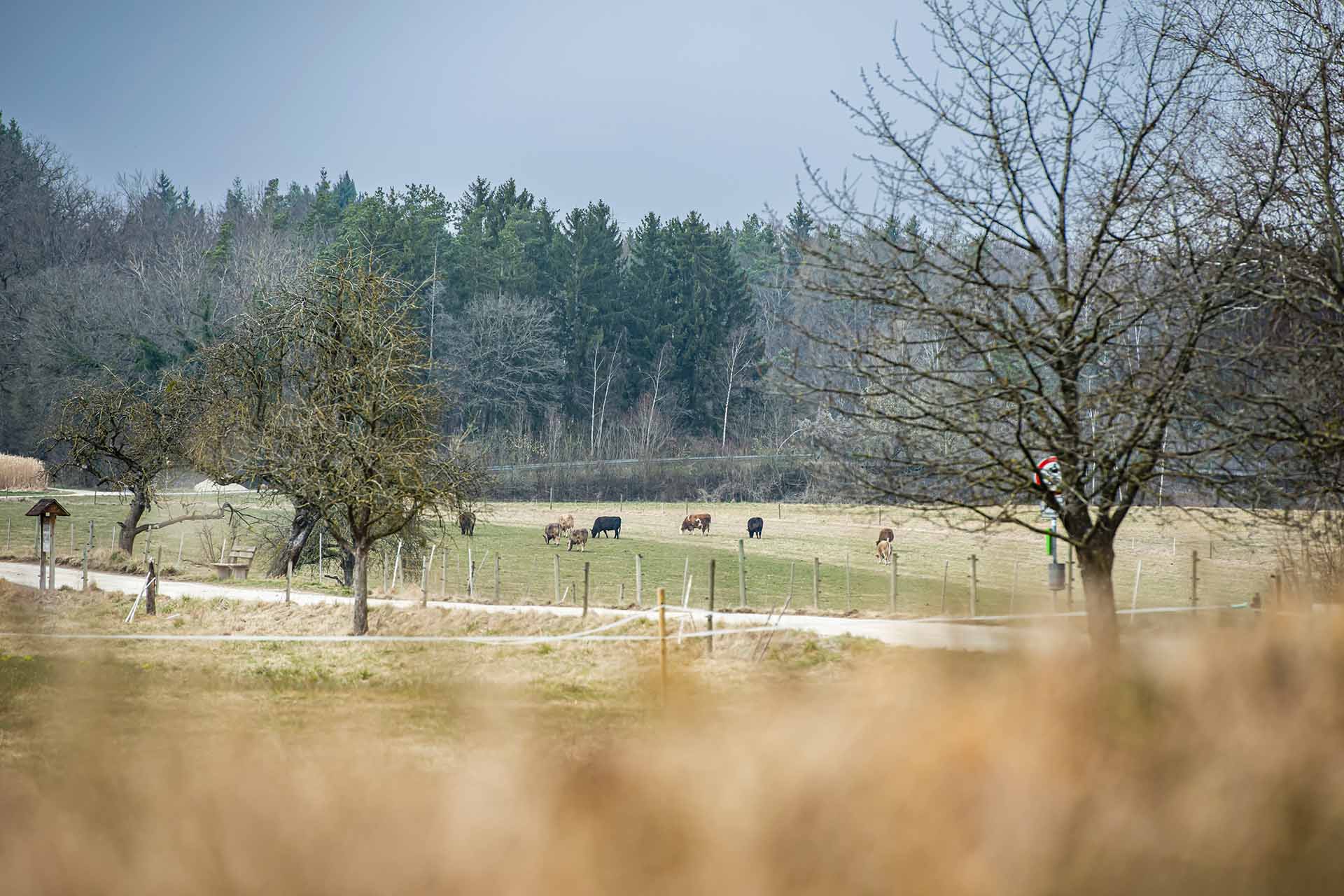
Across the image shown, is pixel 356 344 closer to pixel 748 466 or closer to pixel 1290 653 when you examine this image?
pixel 1290 653

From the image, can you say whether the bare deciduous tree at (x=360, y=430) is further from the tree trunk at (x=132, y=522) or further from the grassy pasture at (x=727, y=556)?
the tree trunk at (x=132, y=522)

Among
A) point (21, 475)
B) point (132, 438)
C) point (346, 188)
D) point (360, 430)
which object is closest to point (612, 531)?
point (132, 438)

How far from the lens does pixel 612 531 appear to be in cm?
4653

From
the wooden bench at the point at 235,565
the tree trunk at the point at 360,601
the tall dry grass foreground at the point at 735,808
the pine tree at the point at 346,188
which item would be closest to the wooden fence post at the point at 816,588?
the tree trunk at the point at 360,601

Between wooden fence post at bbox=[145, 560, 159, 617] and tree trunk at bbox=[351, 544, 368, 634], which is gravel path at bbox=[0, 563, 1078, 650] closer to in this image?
wooden fence post at bbox=[145, 560, 159, 617]

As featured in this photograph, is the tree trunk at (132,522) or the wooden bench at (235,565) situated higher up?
the tree trunk at (132,522)

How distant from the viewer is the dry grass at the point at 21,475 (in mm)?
36219

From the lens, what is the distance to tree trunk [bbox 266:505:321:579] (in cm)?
3098

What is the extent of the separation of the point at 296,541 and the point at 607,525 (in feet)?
54.6

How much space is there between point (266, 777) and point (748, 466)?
50.2 metres

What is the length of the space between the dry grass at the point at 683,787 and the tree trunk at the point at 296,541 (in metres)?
26.8

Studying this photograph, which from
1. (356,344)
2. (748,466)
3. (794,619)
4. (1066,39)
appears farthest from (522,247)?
(1066,39)

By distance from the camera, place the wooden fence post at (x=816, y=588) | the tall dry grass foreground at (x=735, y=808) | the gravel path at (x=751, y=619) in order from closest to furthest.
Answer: the tall dry grass foreground at (x=735, y=808) → the gravel path at (x=751, y=619) → the wooden fence post at (x=816, y=588)

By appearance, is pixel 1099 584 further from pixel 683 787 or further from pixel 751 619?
pixel 751 619
